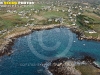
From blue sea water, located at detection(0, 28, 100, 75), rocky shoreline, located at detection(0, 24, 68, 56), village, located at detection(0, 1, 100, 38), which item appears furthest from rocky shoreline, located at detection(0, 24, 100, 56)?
village, located at detection(0, 1, 100, 38)

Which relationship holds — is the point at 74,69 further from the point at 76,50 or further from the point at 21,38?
the point at 21,38

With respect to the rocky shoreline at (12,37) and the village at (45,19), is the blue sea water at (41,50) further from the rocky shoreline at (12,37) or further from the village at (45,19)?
the village at (45,19)

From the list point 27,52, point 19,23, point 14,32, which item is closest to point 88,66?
point 27,52

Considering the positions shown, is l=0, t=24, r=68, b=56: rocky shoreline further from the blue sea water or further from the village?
the village

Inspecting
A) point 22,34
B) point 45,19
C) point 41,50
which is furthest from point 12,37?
point 45,19

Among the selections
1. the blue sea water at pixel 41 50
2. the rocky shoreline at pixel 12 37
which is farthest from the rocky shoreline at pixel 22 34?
the blue sea water at pixel 41 50

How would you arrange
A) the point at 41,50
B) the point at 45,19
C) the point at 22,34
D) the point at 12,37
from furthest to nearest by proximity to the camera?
the point at 45,19, the point at 22,34, the point at 12,37, the point at 41,50

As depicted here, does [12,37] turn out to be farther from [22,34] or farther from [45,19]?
[45,19]

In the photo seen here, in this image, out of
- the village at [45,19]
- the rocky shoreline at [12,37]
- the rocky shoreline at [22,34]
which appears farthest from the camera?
the village at [45,19]

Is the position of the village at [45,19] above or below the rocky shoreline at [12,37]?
above
